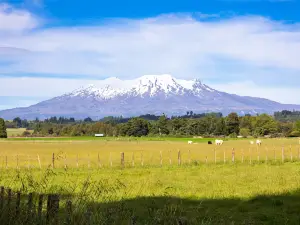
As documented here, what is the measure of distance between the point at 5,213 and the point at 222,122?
161 m

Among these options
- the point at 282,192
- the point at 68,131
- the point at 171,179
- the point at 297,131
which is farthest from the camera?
the point at 68,131

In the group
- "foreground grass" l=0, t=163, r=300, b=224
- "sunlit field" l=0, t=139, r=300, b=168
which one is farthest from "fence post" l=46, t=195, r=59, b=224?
"sunlit field" l=0, t=139, r=300, b=168

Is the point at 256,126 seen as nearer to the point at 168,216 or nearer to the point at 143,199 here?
the point at 143,199

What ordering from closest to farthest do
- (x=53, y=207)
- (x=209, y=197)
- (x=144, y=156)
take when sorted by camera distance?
1. (x=53, y=207)
2. (x=209, y=197)
3. (x=144, y=156)

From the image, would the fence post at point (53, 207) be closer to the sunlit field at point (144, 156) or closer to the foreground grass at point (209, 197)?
the foreground grass at point (209, 197)

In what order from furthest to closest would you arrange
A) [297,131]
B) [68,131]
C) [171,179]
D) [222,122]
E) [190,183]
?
[68,131]
[222,122]
[297,131]
[171,179]
[190,183]

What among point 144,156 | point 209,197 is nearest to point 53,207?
point 209,197

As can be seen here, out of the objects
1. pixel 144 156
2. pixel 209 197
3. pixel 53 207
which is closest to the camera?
pixel 53 207

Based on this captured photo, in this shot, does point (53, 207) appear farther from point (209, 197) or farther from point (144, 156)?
point (144, 156)

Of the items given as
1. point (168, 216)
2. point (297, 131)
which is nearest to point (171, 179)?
point (168, 216)

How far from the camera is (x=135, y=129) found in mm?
167750

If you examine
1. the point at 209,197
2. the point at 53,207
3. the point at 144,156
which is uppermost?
the point at 53,207

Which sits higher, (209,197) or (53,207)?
(53,207)

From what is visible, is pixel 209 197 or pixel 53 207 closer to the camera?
pixel 53 207
